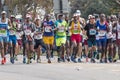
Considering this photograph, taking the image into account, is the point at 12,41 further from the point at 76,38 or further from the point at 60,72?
the point at 60,72

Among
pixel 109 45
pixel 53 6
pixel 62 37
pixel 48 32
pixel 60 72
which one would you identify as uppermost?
pixel 53 6

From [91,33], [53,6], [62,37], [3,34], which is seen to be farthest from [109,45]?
[3,34]

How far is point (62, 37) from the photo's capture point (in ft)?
72.7

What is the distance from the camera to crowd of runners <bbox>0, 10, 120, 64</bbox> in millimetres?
21734

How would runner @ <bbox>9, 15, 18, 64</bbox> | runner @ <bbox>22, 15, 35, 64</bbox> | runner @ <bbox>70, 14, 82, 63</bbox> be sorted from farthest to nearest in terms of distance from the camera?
runner @ <bbox>70, 14, 82, 63</bbox>
runner @ <bbox>9, 15, 18, 64</bbox>
runner @ <bbox>22, 15, 35, 64</bbox>

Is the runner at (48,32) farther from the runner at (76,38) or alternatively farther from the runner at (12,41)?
the runner at (12,41)

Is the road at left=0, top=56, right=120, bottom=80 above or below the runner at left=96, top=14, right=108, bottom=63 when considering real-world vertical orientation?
below

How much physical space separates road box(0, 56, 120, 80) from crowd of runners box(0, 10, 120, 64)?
7.60 ft

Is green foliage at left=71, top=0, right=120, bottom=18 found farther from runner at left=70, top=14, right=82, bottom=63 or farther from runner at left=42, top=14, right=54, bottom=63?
runner at left=42, top=14, right=54, bottom=63

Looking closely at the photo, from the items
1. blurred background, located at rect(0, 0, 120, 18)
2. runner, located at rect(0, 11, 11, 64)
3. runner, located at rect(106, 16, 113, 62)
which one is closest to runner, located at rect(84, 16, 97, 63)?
runner, located at rect(106, 16, 113, 62)

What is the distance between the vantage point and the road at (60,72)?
16033 mm

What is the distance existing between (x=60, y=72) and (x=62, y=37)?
4839 mm

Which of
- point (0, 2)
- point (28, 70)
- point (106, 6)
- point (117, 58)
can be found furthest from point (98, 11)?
point (28, 70)

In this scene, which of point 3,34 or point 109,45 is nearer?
point 3,34
